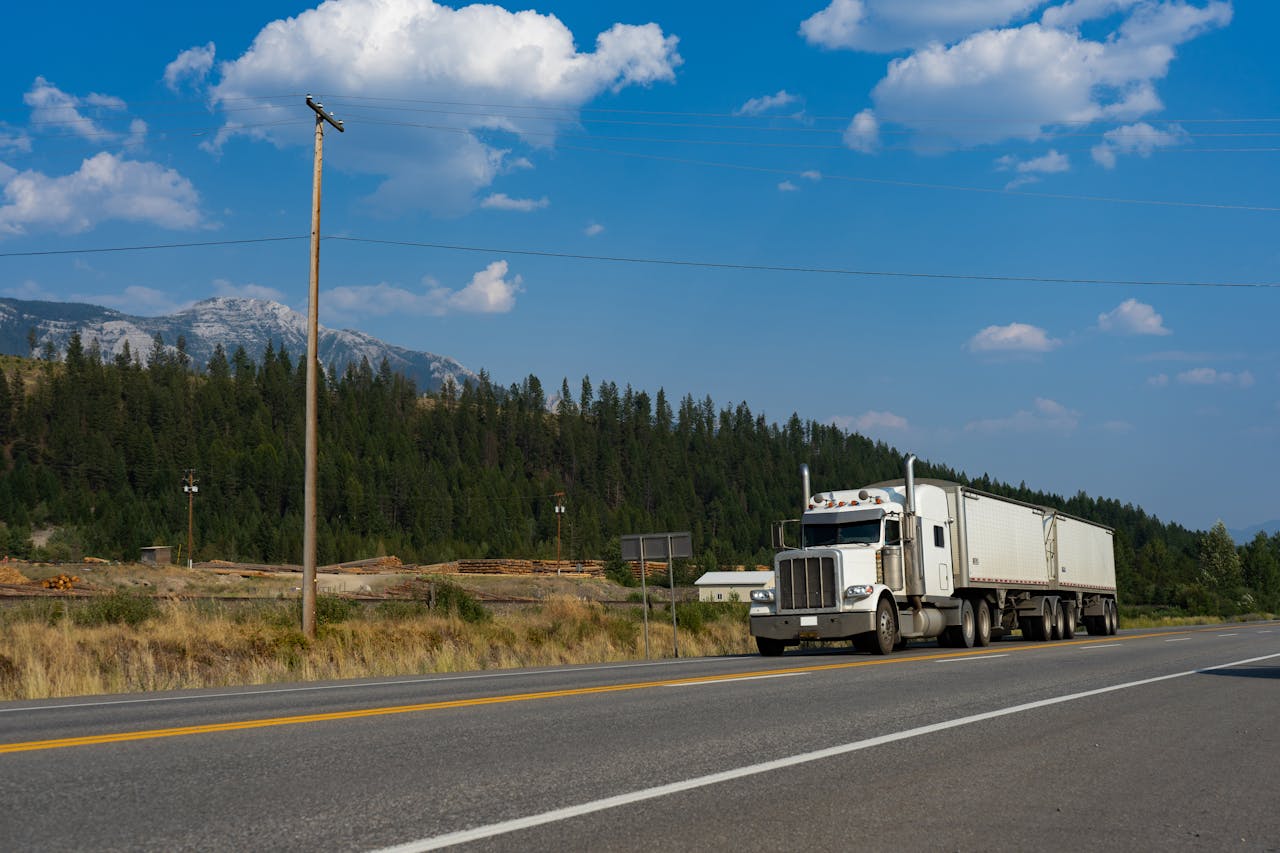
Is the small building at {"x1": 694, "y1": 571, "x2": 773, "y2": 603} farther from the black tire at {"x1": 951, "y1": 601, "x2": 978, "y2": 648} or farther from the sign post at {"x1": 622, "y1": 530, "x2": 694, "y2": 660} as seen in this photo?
the sign post at {"x1": 622, "y1": 530, "x2": 694, "y2": 660}

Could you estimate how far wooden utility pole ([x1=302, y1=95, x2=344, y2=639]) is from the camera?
927 inches

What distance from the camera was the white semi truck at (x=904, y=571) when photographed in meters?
23.0

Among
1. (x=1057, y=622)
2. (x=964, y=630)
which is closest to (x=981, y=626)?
(x=964, y=630)

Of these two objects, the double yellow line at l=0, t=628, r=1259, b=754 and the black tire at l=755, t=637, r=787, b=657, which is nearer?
the double yellow line at l=0, t=628, r=1259, b=754

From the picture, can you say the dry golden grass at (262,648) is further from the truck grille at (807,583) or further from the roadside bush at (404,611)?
the truck grille at (807,583)

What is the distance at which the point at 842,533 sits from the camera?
80.0 ft

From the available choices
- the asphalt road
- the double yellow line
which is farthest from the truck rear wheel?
the asphalt road

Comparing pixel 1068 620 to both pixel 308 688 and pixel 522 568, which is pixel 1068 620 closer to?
pixel 308 688

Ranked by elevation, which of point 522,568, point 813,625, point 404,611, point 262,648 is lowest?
point 262,648

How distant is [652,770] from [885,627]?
54.9 feet

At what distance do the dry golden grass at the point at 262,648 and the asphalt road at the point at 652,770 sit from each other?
577cm

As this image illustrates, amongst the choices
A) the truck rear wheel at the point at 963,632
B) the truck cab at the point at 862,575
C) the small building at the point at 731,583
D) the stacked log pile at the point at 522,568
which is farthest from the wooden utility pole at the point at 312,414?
the small building at the point at 731,583

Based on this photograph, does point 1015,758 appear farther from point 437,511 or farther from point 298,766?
point 437,511

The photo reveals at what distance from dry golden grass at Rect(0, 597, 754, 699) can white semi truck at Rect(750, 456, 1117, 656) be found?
462cm
